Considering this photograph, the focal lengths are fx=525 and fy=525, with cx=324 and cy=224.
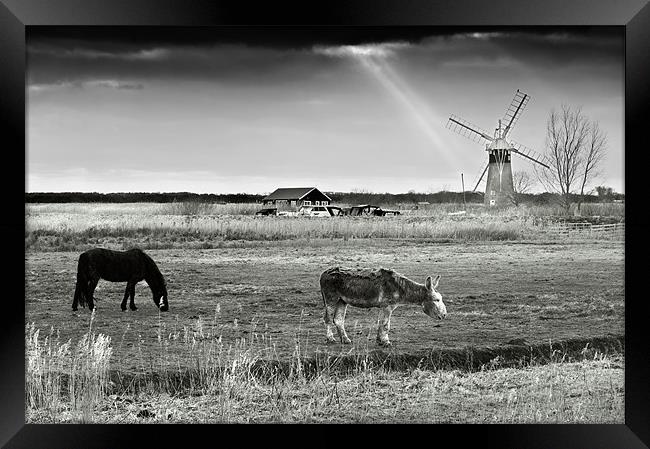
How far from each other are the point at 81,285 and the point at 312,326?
286 cm

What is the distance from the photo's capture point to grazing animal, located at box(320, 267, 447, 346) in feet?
19.8

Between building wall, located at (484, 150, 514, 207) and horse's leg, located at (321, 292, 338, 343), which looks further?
building wall, located at (484, 150, 514, 207)

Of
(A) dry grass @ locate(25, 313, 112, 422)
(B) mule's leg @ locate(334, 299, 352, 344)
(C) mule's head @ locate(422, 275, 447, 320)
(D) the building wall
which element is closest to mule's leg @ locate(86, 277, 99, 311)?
(A) dry grass @ locate(25, 313, 112, 422)

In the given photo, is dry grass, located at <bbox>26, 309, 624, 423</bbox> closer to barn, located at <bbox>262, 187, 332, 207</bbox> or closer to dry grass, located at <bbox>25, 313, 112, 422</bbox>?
dry grass, located at <bbox>25, 313, 112, 422</bbox>

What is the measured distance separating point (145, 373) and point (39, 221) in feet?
7.98

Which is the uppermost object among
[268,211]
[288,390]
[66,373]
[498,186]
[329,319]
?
[498,186]

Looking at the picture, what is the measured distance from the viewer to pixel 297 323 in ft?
21.0

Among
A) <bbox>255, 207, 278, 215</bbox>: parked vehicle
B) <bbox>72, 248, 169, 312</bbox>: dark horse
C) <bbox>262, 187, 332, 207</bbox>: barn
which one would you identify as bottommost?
<bbox>72, 248, 169, 312</bbox>: dark horse

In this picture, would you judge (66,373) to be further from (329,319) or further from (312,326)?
(329,319)

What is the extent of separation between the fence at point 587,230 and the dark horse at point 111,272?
16.8 ft
